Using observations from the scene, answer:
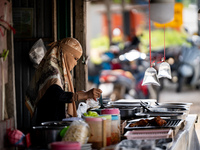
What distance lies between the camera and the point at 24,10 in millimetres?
5480

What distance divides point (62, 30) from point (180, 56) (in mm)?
11153

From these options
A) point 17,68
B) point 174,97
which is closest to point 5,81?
point 17,68

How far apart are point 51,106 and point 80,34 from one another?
2.02 metres

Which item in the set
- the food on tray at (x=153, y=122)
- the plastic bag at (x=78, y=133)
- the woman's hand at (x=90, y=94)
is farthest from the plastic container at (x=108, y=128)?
the woman's hand at (x=90, y=94)

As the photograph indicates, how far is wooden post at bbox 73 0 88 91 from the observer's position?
572 cm

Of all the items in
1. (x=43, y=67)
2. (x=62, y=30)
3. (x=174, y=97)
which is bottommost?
(x=174, y=97)

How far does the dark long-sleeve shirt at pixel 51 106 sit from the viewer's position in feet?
12.4

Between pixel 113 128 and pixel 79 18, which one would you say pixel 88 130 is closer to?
pixel 113 128

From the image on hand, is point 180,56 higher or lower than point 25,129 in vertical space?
higher

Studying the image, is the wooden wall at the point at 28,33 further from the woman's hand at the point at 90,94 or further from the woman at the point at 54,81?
the woman's hand at the point at 90,94

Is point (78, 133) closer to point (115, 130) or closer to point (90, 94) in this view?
point (115, 130)

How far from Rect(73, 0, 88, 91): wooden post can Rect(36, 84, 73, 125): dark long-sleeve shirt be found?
1.75 meters

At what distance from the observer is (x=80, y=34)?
5727 millimetres

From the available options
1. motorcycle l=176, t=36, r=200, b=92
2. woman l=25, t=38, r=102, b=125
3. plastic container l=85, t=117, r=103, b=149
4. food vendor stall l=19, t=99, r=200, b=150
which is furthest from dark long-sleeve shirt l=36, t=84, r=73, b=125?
motorcycle l=176, t=36, r=200, b=92
